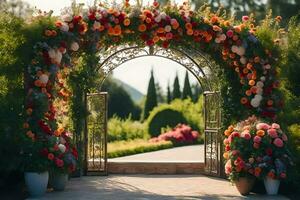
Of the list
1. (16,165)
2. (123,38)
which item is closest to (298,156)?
(123,38)

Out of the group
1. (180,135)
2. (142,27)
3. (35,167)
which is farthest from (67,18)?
(180,135)

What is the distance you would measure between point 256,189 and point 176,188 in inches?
57.4

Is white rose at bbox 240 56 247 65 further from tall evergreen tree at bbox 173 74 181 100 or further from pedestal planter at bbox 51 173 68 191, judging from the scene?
tall evergreen tree at bbox 173 74 181 100

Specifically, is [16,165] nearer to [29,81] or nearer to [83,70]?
[29,81]

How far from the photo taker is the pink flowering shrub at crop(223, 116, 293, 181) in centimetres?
894

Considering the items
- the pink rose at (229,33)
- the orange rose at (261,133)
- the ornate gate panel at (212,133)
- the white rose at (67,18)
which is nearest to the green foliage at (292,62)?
the pink rose at (229,33)

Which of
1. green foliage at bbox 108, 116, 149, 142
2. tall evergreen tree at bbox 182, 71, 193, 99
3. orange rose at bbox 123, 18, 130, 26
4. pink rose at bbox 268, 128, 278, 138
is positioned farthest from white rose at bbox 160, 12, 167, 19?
tall evergreen tree at bbox 182, 71, 193, 99

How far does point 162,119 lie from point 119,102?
36.1 ft

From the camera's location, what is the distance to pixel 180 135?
22.2 metres

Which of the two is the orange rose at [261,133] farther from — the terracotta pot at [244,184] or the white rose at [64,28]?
the white rose at [64,28]

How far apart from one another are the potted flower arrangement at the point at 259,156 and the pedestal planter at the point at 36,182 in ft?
9.90

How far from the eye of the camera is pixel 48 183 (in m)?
9.73

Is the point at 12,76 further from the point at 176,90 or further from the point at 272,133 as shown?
the point at 176,90

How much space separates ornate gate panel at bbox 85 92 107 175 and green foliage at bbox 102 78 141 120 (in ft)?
70.5
